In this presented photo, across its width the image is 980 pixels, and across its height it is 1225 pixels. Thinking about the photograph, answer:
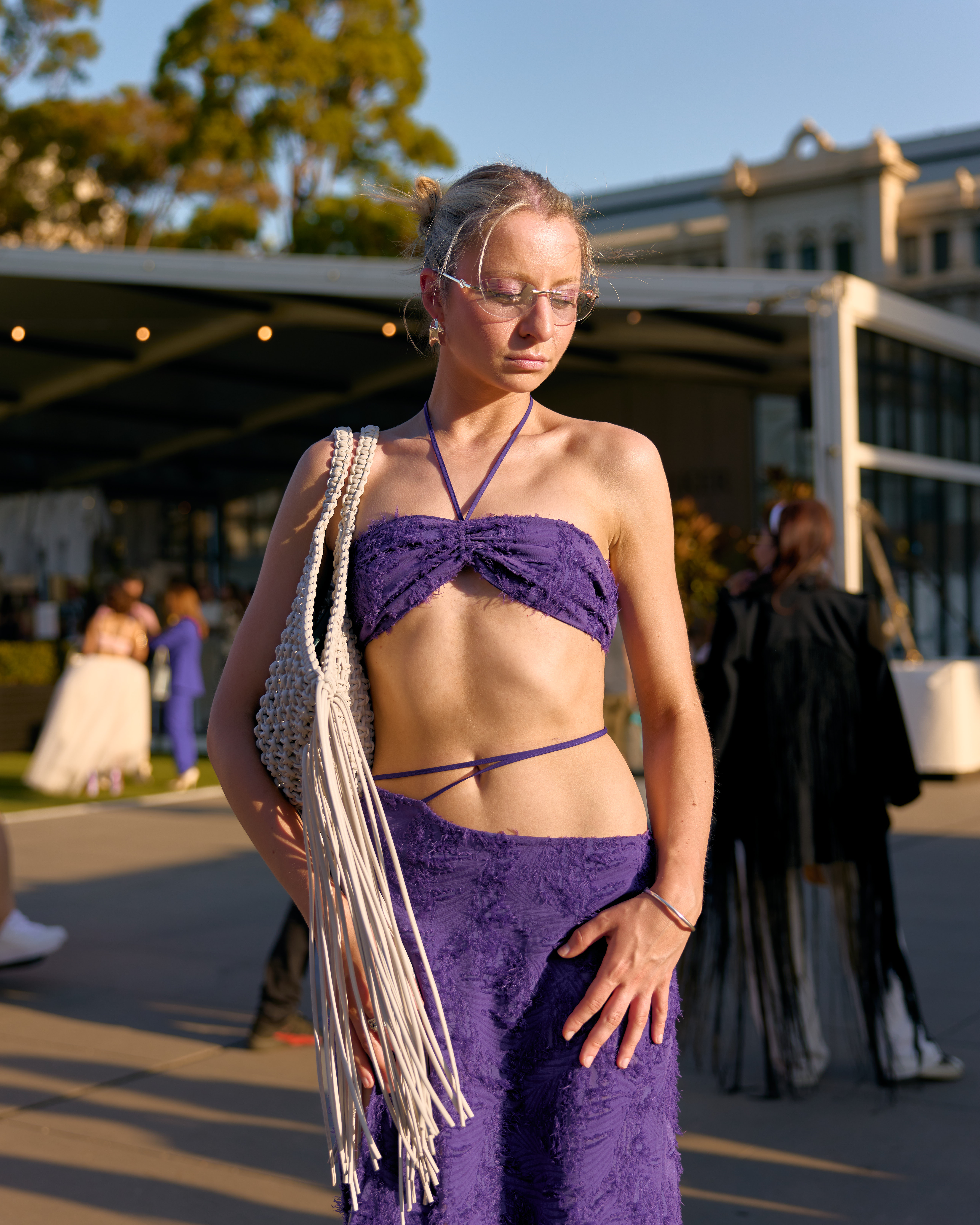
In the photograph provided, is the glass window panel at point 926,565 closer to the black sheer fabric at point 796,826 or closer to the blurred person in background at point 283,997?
the black sheer fabric at point 796,826

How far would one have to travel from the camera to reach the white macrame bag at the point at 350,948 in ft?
4.97

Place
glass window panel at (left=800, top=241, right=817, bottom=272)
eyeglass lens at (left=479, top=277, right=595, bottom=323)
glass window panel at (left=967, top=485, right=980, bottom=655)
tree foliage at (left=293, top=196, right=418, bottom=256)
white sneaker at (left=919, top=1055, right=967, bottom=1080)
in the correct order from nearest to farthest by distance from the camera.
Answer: eyeglass lens at (left=479, top=277, right=595, bottom=323) < white sneaker at (left=919, top=1055, right=967, bottom=1080) < glass window panel at (left=967, top=485, right=980, bottom=655) < tree foliage at (left=293, top=196, right=418, bottom=256) < glass window panel at (left=800, top=241, right=817, bottom=272)

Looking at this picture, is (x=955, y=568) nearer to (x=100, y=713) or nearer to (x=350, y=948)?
(x=100, y=713)

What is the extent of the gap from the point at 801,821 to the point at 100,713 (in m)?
8.09

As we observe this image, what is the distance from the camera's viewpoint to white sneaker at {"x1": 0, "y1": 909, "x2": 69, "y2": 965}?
5.12 meters

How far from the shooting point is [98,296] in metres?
12.0

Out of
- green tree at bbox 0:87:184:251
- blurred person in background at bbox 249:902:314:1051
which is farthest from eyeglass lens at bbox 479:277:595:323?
green tree at bbox 0:87:184:251

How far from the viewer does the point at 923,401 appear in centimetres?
1384

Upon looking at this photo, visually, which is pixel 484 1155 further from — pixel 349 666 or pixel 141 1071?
pixel 141 1071

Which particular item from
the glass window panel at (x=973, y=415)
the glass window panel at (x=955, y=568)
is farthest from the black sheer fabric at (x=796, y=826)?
the glass window panel at (x=973, y=415)

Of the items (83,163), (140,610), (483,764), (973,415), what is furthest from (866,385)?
(83,163)

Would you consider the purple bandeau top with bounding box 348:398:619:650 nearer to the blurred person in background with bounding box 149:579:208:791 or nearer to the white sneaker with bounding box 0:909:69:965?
the white sneaker with bounding box 0:909:69:965

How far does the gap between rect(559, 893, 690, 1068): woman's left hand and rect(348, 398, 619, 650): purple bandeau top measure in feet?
1.17

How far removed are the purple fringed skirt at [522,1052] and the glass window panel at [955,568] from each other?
1351 centimetres
